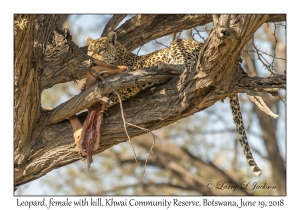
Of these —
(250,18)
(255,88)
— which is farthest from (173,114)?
(250,18)

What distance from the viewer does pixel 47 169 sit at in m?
6.19

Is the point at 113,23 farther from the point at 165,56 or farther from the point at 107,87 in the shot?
the point at 107,87

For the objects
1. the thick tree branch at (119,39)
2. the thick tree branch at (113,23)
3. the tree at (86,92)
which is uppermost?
the thick tree branch at (113,23)

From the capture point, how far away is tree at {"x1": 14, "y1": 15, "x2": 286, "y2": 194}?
17.0ft

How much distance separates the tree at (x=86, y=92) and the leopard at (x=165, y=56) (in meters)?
0.55

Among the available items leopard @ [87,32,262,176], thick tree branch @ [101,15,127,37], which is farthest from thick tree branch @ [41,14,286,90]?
leopard @ [87,32,262,176]

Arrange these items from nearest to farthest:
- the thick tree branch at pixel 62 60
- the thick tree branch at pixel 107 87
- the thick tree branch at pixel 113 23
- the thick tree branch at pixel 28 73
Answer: the thick tree branch at pixel 28 73 → the thick tree branch at pixel 107 87 → the thick tree branch at pixel 62 60 → the thick tree branch at pixel 113 23

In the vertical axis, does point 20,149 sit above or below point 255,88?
below

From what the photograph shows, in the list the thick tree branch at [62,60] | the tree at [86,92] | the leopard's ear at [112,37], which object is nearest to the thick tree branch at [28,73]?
the tree at [86,92]

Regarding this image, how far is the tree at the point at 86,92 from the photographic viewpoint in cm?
518

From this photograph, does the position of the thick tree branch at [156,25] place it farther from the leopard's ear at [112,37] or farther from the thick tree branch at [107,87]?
the thick tree branch at [107,87]

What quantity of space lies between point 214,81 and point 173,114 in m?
0.61

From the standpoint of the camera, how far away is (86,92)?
581 centimetres
